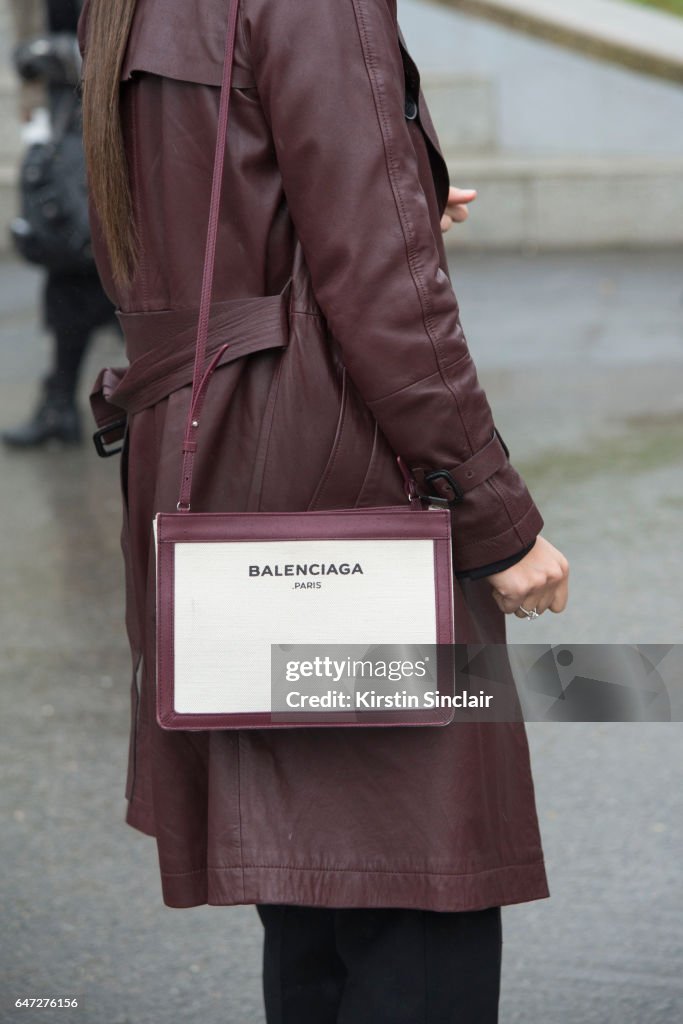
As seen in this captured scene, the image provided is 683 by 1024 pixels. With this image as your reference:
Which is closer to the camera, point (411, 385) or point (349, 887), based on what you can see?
point (411, 385)

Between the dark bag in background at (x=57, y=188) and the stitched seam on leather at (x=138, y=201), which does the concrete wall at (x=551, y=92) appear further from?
the stitched seam on leather at (x=138, y=201)

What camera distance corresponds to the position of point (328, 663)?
1823mm

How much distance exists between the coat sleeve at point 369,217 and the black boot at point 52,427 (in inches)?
191

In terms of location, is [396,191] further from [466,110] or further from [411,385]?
[466,110]

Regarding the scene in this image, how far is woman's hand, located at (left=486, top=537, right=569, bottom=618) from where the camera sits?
193 cm

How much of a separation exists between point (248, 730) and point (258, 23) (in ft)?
2.87

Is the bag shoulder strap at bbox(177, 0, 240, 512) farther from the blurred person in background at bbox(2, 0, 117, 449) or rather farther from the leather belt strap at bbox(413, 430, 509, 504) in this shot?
the blurred person in background at bbox(2, 0, 117, 449)

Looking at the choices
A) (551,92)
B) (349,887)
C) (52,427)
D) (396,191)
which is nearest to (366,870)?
(349,887)

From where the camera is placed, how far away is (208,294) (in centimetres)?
184

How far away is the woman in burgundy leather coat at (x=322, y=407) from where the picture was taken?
1776mm

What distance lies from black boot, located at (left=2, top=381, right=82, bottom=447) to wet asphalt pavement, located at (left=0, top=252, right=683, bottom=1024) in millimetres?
78

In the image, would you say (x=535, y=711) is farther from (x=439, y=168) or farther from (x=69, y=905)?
(x=69, y=905)

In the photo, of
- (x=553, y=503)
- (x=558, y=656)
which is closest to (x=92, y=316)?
(x=553, y=503)

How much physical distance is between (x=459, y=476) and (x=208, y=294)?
1.26 ft
